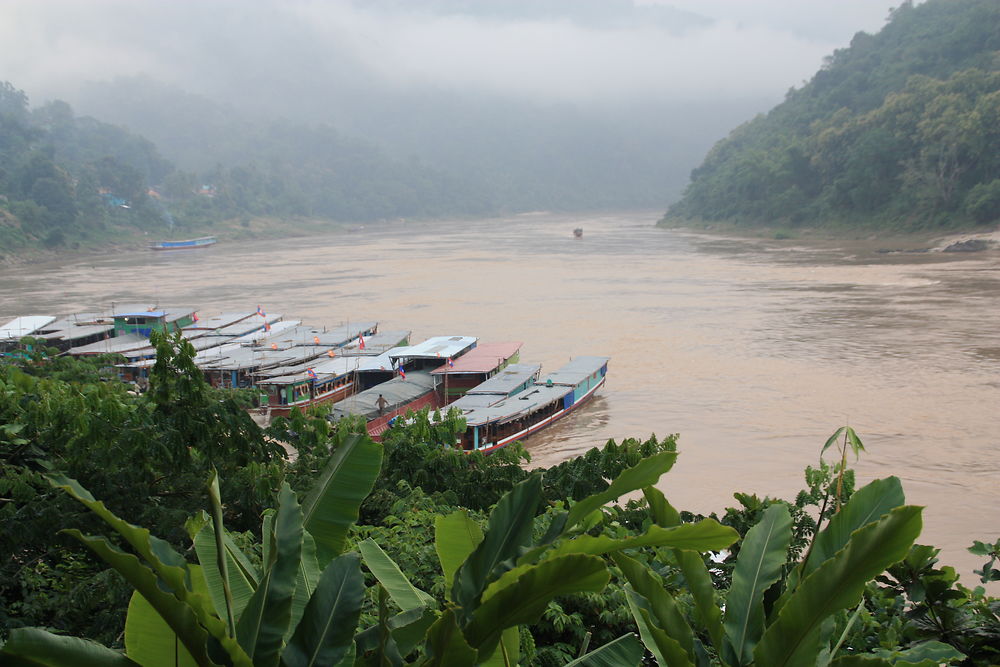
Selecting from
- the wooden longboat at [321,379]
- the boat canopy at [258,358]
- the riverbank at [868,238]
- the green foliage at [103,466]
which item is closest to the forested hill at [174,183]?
the boat canopy at [258,358]

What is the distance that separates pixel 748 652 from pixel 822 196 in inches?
2164

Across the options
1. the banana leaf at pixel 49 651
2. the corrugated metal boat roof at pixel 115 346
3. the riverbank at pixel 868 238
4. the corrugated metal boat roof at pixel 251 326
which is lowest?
the corrugated metal boat roof at pixel 251 326

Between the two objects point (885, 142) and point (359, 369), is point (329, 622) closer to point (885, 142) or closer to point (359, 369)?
point (359, 369)

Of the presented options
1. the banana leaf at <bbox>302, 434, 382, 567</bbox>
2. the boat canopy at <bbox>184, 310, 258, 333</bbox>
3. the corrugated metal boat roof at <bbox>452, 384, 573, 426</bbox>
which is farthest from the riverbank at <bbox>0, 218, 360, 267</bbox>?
the banana leaf at <bbox>302, 434, 382, 567</bbox>

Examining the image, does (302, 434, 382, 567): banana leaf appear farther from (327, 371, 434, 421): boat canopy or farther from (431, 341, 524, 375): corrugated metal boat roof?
(431, 341, 524, 375): corrugated metal boat roof

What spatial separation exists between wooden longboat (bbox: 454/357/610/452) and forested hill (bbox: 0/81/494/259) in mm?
42201

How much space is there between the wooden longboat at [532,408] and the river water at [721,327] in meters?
0.35

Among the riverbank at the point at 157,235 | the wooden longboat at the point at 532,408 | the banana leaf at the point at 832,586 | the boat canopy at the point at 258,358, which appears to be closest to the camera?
the banana leaf at the point at 832,586

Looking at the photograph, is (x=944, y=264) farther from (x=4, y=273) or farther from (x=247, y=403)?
(x=4, y=273)

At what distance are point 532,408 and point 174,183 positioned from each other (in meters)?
73.3

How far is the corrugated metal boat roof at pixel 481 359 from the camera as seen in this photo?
16.9 metres

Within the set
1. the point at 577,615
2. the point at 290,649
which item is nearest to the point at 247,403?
the point at 577,615

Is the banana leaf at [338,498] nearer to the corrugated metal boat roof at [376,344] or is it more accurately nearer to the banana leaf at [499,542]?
the banana leaf at [499,542]

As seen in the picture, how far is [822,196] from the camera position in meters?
52.5
